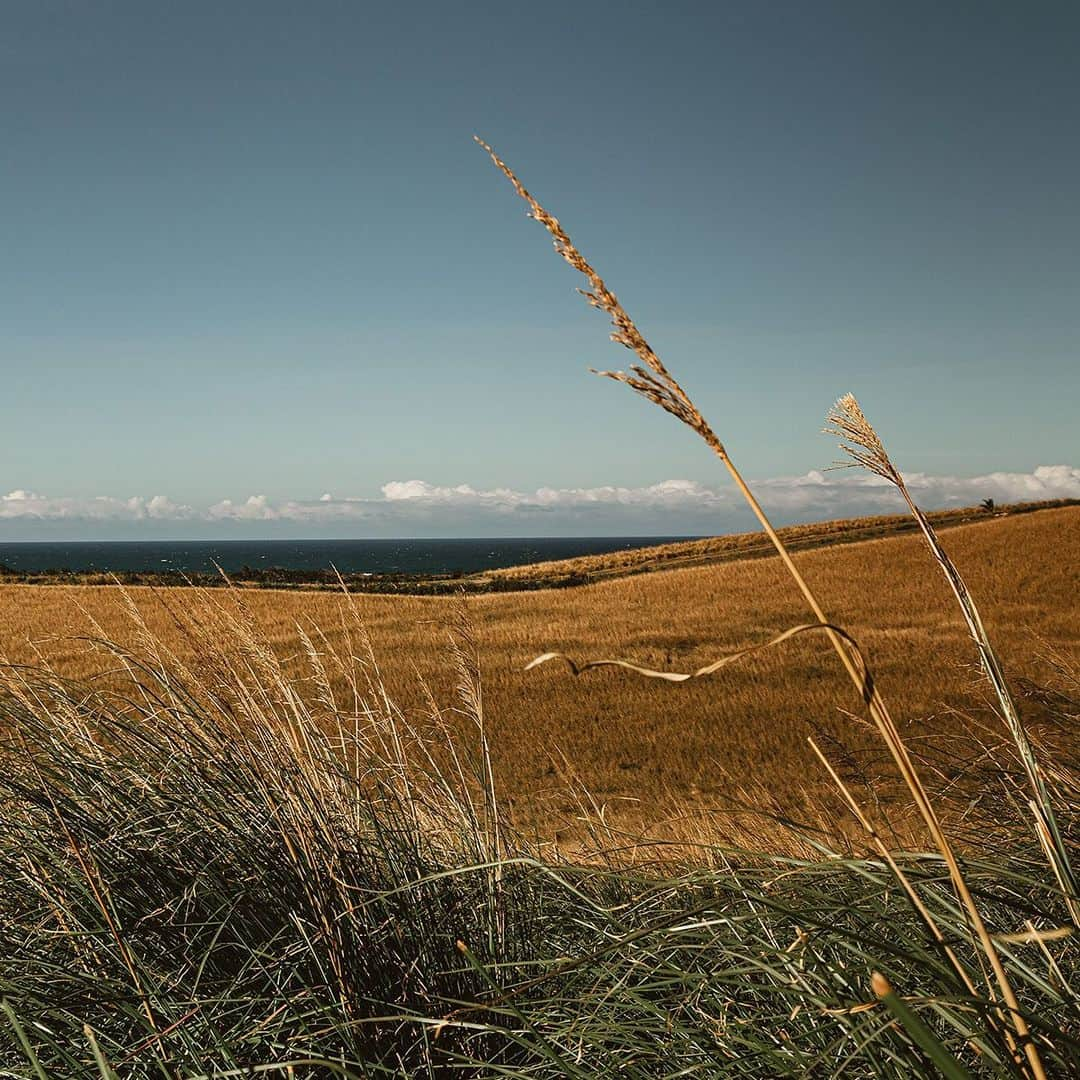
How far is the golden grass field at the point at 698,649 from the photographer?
35.7ft

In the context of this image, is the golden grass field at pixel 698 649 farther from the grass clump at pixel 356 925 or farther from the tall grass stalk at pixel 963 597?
the tall grass stalk at pixel 963 597

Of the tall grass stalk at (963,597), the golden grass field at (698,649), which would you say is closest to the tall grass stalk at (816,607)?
the tall grass stalk at (963,597)

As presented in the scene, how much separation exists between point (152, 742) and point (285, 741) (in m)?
0.49

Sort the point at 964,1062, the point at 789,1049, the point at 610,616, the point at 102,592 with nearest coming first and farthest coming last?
the point at 789,1049
the point at 964,1062
the point at 610,616
the point at 102,592

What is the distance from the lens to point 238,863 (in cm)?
230

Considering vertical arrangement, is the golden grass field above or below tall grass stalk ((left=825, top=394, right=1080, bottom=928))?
below

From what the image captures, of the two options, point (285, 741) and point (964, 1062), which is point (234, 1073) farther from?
point (964, 1062)

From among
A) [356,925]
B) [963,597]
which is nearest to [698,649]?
[356,925]

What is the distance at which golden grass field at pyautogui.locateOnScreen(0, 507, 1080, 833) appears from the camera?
10.9 metres

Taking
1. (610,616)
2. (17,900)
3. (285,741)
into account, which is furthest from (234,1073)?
(610,616)

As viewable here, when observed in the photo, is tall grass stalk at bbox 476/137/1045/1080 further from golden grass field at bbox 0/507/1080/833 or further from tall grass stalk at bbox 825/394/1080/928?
golden grass field at bbox 0/507/1080/833

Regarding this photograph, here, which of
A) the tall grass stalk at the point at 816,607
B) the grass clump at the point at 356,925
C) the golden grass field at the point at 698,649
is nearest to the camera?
the tall grass stalk at the point at 816,607

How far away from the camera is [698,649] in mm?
19797

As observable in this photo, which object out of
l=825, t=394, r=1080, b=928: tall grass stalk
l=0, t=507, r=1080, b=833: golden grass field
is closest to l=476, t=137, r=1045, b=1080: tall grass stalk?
l=825, t=394, r=1080, b=928: tall grass stalk
